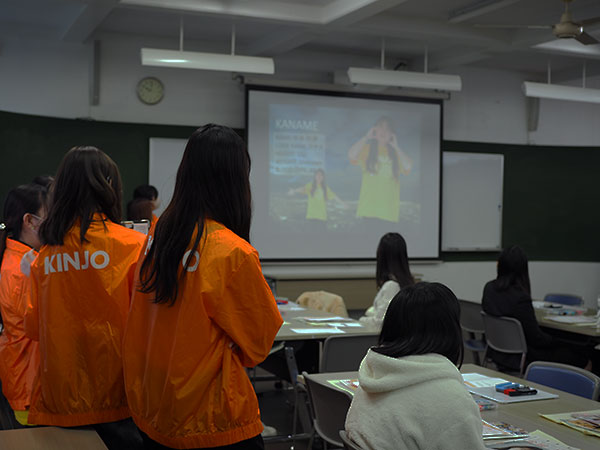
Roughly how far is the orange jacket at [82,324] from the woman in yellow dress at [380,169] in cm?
579

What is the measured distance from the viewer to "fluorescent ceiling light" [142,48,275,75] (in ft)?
18.6

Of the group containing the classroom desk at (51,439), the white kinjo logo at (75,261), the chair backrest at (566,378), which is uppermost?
the white kinjo logo at (75,261)

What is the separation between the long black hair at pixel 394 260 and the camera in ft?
14.2

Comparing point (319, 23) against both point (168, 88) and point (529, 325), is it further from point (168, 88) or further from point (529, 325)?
point (529, 325)

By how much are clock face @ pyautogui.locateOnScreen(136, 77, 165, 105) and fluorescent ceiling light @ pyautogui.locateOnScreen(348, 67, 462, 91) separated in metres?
2.07

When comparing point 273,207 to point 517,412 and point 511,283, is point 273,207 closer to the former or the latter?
point 511,283

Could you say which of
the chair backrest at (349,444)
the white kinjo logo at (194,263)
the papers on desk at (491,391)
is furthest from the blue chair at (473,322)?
the white kinjo logo at (194,263)

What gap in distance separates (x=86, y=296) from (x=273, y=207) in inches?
209

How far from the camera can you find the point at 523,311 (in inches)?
184

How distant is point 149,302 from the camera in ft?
5.84

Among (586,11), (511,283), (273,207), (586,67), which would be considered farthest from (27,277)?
(586,67)

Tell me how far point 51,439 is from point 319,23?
465 cm

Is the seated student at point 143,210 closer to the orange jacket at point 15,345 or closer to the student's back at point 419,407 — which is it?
the orange jacket at point 15,345

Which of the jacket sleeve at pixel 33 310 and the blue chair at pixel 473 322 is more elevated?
the jacket sleeve at pixel 33 310
